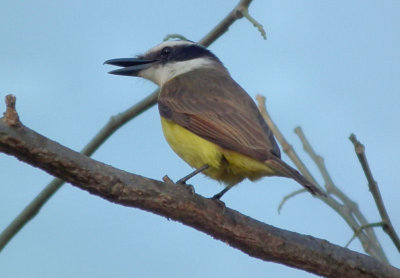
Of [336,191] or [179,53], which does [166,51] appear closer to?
[179,53]

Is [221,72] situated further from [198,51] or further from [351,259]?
[351,259]

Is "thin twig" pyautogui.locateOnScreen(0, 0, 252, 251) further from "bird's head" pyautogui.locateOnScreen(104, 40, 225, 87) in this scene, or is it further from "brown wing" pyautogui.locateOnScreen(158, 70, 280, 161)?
"bird's head" pyautogui.locateOnScreen(104, 40, 225, 87)

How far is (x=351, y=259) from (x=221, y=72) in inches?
91.0

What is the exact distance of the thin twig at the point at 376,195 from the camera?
2.84m

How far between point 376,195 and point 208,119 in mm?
1533

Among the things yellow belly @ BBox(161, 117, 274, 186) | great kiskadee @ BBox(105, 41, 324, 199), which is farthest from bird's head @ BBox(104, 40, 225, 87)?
yellow belly @ BBox(161, 117, 274, 186)

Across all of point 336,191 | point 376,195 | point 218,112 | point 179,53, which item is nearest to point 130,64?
point 179,53

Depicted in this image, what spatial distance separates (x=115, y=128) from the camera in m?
3.92

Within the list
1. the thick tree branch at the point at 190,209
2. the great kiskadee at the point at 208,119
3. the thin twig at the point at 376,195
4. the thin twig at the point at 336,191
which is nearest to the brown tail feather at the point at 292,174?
the great kiskadee at the point at 208,119

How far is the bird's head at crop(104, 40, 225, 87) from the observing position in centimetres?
534

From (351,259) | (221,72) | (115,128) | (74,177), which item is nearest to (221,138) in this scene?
(115,128)

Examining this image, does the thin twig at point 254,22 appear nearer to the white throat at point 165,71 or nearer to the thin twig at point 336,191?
the thin twig at point 336,191

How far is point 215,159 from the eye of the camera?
3967 mm

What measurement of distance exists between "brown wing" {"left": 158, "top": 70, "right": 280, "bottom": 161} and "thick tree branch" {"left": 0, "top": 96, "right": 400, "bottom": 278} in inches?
18.3
